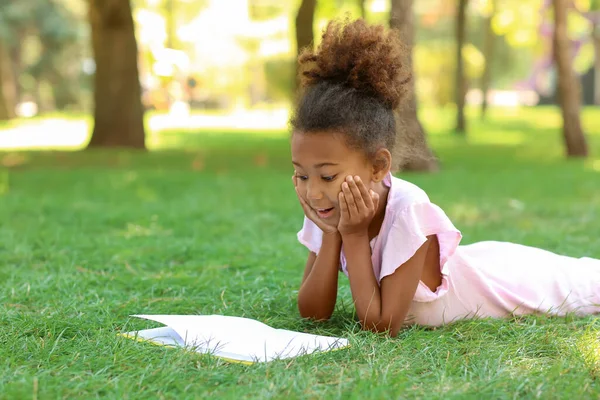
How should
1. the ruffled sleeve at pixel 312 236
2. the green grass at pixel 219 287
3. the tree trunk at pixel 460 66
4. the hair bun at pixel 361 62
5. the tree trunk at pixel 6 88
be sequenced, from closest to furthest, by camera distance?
1. the green grass at pixel 219 287
2. the hair bun at pixel 361 62
3. the ruffled sleeve at pixel 312 236
4. the tree trunk at pixel 460 66
5. the tree trunk at pixel 6 88

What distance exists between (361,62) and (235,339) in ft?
3.76

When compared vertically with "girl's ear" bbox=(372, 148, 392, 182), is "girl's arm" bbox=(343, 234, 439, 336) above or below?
below

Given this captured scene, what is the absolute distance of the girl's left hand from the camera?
2939mm

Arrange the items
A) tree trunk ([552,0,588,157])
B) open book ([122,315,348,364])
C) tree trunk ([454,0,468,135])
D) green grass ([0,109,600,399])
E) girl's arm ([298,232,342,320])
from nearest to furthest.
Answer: green grass ([0,109,600,399]), open book ([122,315,348,364]), girl's arm ([298,232,342,320]), tree trunk ([552,0,588,157]), tree trunk ([454,0,468,135])

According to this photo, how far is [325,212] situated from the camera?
10.2 feet

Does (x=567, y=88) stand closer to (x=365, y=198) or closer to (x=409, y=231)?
(x=409, y=231)

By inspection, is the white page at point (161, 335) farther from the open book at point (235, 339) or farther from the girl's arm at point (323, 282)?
the girl's arm at point (323, 282)

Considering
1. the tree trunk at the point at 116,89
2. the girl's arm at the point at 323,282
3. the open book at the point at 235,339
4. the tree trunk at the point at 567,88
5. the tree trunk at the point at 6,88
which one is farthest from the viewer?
the tree trunk at the point at 6,88

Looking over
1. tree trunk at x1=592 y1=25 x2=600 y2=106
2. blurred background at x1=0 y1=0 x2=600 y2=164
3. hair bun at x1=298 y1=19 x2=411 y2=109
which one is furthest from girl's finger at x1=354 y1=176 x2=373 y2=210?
tree trunk at x1=592 y1=25 x2=600 y2=106

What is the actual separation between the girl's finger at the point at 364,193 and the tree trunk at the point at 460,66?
47.4 feet

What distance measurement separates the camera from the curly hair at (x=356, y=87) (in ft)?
9.77

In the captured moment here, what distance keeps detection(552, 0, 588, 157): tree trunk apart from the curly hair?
956 centimetres

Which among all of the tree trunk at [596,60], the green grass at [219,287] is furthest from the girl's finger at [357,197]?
the tree trunk at [596,60]

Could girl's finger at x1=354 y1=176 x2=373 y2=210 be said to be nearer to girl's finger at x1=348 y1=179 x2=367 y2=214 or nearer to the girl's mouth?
girl's finger at x1=348 y1=179 x2=367 y2=214
